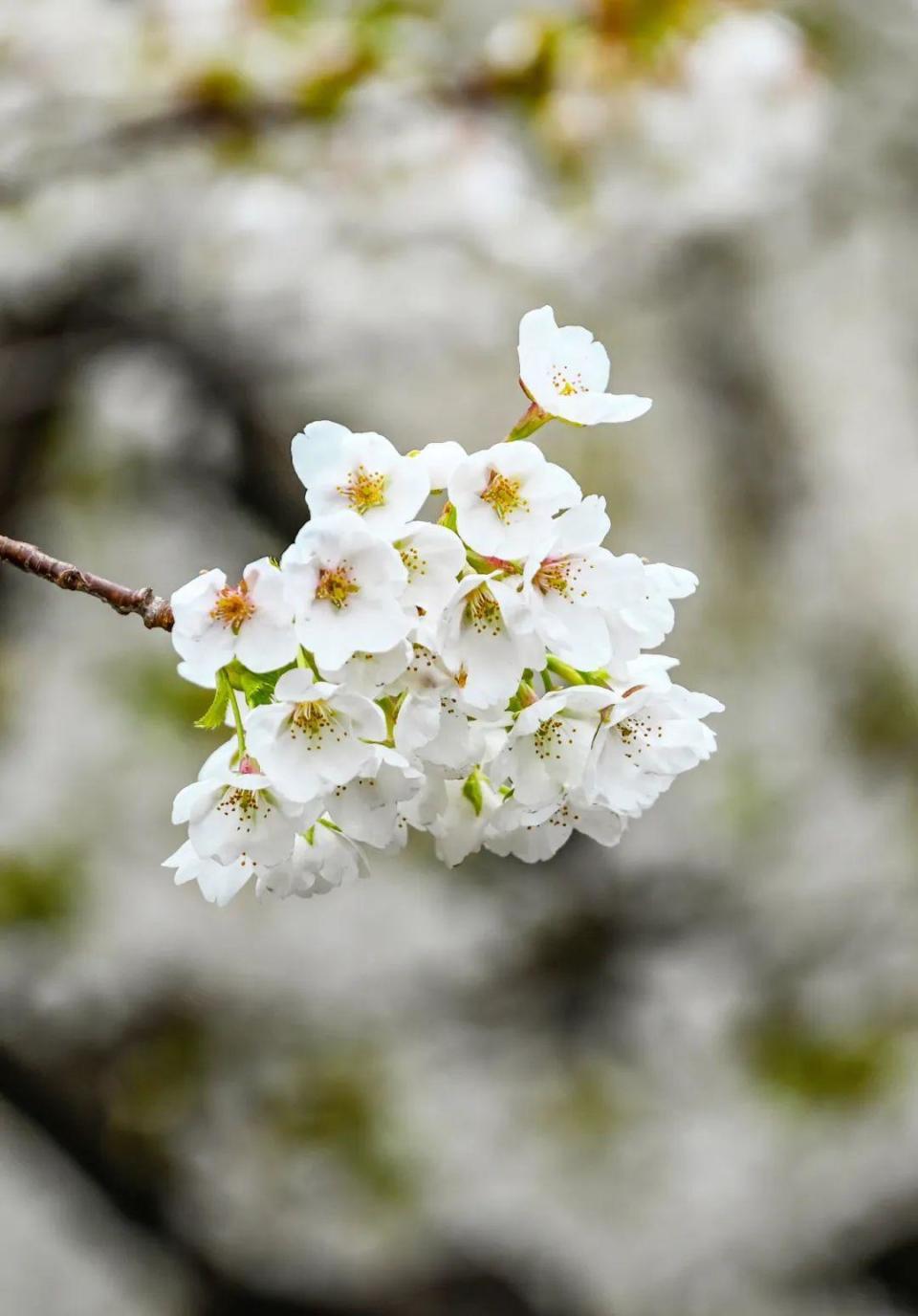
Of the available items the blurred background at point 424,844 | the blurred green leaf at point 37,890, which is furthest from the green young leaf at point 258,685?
the blurred green leaf at point 37,890

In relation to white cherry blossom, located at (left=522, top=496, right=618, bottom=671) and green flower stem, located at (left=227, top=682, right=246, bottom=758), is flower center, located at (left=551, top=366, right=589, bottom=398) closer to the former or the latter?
white cherry blossom, located at (left=522, top=496, right=618, bottom=671)

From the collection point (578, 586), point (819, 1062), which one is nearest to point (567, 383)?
point (578, 586)

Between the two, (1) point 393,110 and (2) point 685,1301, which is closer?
(1) point 393,110

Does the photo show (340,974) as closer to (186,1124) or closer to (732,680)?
(186,1124)

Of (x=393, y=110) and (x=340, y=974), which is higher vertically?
(x=393, y=110)

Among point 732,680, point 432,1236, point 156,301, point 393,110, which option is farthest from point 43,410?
point 432,1236

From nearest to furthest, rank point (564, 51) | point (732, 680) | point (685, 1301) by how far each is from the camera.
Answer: point (564, 51) < point (685, 1301) < point (732, 680)

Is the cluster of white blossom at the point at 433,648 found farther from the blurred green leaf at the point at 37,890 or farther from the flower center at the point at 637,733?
the blurred green leaf at the point at 37,890
